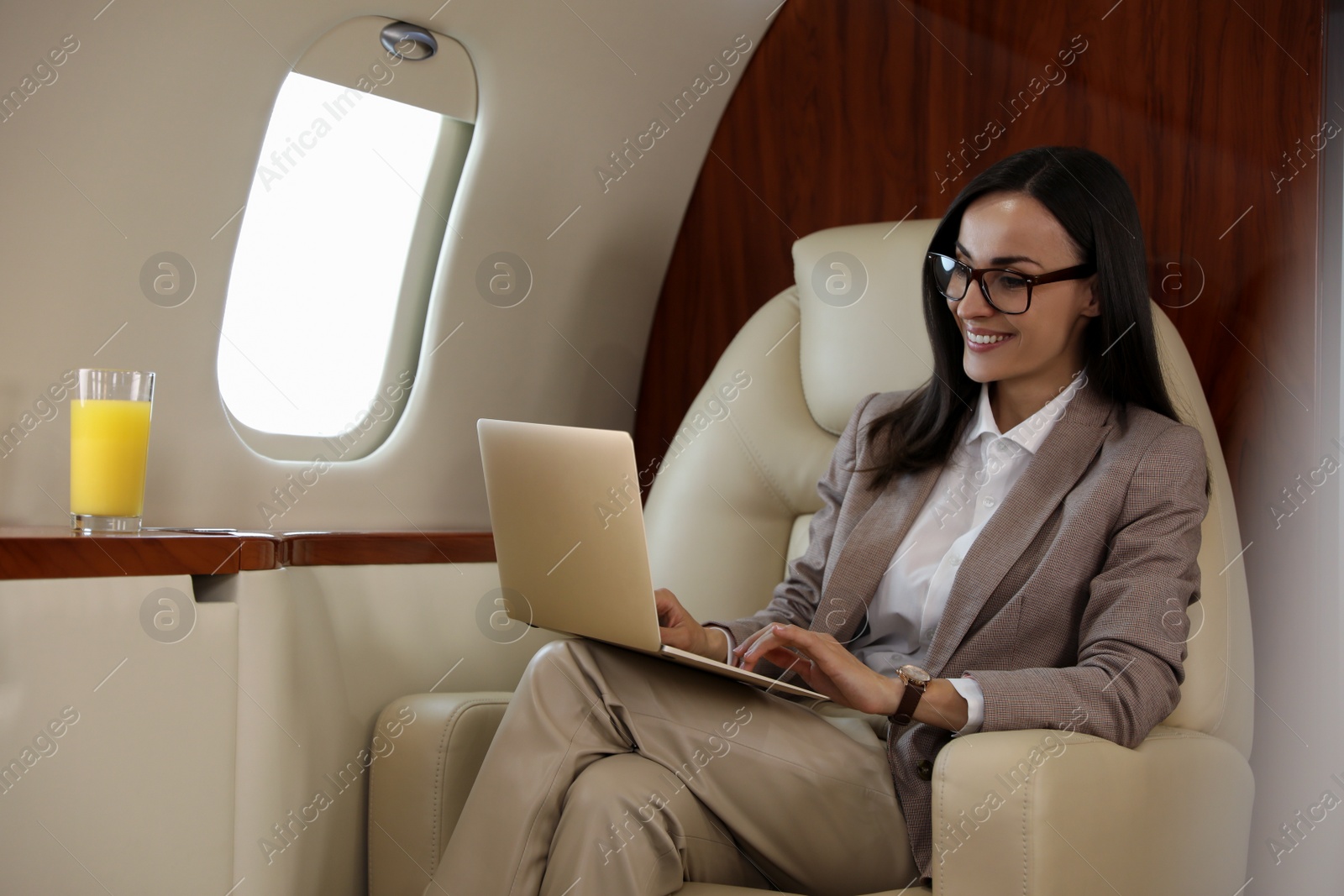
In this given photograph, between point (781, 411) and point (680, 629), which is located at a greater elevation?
point (781, 411)

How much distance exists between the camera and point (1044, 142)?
1778 millimetres

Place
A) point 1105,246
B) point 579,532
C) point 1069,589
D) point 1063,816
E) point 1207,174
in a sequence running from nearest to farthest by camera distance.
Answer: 1. point 1063,816
2. point 579,532
3. point 1069,589
4. point 1105,246
5. point 1207,174

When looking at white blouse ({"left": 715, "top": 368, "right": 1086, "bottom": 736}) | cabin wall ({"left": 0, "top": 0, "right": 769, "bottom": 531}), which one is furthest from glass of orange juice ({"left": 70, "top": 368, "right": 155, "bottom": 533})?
white blouse ({"left": 715, "top": 368, "right": 1086, "bottom": 736})

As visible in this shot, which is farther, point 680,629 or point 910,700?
point 680,629

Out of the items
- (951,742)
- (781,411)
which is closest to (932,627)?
(951,742)

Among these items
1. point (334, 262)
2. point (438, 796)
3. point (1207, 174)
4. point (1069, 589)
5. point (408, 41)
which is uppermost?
point (408, 41)

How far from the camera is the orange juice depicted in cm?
126

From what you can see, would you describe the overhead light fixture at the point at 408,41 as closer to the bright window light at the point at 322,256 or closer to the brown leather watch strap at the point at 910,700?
the bright window light at the point at 322,256

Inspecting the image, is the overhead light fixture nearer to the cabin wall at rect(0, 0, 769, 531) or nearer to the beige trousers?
the cabin wall at rect(0, 0, 769, 531)

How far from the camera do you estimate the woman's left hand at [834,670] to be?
1.11 m

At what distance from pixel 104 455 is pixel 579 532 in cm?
60

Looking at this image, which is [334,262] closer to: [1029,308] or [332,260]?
[332,260]

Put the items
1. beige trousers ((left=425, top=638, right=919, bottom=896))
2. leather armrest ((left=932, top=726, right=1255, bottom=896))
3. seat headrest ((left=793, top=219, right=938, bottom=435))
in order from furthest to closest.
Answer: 1. seat headrest ((left=793, top=219, right=938, bottom=435))
2. beige trousers ((left=425, top=638, right=919, bottom=896))
3. leather armrest ((left=932, top=726, right=1255, bottom=896))

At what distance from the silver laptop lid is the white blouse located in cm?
32
